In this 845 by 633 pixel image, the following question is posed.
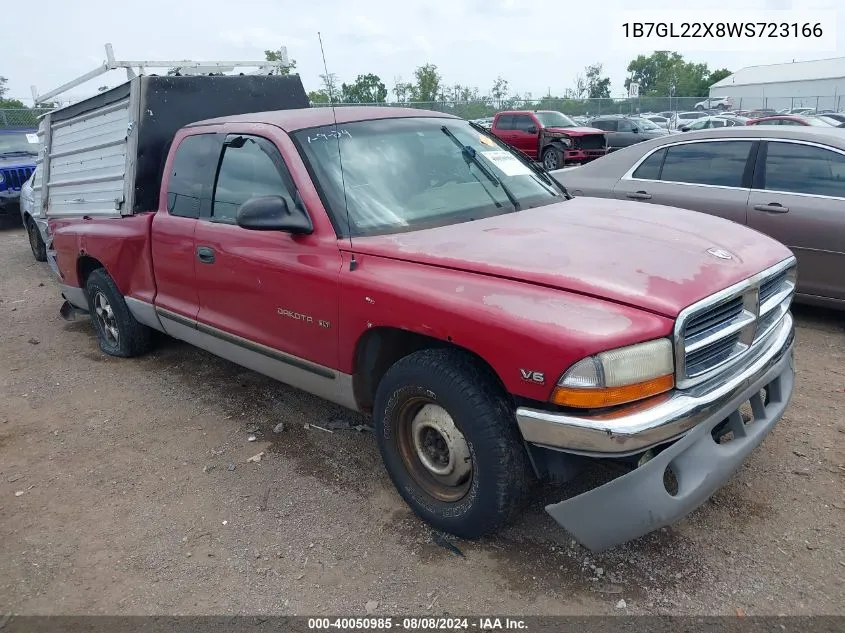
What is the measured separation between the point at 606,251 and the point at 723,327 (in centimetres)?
54

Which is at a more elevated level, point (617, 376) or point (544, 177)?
point (544, 177)

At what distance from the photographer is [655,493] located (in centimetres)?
238

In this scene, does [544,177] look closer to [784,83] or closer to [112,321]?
[112,321]

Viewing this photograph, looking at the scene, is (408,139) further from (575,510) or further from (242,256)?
(575,510)

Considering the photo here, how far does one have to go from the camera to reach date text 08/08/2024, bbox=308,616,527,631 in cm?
248

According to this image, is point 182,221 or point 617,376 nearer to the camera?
point 617,376

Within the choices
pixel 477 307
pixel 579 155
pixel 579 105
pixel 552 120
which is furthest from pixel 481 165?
pixel 579 105

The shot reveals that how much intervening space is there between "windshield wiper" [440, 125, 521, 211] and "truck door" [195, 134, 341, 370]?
3.40 feet

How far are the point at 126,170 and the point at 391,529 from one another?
11.1 ft

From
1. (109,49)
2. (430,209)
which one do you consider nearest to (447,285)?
(430,209)

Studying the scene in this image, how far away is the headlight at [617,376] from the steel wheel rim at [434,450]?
598mm

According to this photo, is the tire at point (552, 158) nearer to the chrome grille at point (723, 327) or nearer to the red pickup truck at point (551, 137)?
the red pickup truck at point (551, 137)

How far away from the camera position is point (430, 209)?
3354 mm

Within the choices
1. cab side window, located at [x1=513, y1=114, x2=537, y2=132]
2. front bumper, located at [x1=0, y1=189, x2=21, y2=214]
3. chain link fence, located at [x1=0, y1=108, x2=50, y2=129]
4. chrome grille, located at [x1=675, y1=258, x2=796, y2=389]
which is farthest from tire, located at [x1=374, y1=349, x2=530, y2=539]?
chain link fence, located at [x1=0, y1=108, x2=50, y2=129]
